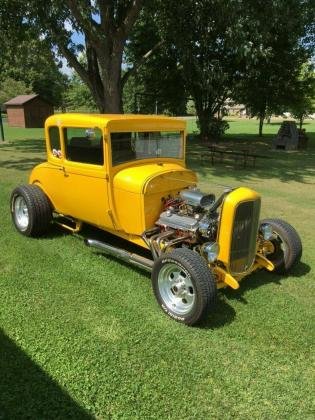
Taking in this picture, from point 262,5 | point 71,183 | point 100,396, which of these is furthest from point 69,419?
point 262,5

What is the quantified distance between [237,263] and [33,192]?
3359 millimetres

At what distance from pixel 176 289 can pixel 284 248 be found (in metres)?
1.65

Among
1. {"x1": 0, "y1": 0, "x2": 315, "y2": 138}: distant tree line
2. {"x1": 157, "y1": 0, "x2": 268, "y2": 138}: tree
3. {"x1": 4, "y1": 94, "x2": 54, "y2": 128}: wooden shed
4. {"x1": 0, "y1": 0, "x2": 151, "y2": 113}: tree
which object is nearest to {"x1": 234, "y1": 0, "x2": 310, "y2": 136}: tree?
{"x1": 0, "y1": 0, "x2": 315, "y2": 138}: distant tree line

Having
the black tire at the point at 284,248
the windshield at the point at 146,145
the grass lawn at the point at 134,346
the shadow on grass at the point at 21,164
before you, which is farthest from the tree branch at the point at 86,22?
the black tire at the point at 284,248

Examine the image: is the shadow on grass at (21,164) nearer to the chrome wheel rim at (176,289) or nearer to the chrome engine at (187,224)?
the chrome engine at (187,224)

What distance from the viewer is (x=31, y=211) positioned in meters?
6.29

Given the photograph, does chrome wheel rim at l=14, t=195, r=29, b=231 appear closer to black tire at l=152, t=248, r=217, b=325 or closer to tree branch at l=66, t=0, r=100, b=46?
black tire at l=152, t=248, r=217, b=325

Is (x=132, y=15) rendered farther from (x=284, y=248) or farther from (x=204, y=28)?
(x=284, y=248)

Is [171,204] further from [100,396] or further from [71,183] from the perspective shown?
[100,396]

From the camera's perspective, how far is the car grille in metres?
4.63

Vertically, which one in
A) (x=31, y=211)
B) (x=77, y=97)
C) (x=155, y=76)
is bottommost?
(x=31, y=211)

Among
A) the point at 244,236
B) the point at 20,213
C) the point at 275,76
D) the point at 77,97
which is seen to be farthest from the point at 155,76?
the point at 77,97

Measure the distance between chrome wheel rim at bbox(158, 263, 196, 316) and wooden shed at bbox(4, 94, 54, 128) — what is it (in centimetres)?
3518

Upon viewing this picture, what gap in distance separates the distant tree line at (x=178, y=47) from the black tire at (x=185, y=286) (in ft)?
32.9
